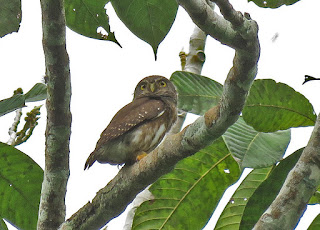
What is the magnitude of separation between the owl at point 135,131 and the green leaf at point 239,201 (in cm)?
65

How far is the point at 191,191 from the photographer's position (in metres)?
4.55

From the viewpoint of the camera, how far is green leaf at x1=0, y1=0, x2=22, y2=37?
151 inches

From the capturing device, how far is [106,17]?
155 inches

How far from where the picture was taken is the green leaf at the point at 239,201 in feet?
14.9

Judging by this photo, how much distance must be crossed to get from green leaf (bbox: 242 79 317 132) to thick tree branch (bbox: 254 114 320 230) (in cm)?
71

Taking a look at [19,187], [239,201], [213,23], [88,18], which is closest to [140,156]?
[239,201]

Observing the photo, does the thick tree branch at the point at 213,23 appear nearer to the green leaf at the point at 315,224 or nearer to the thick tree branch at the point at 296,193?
the thick tree branch at the point at 296,193

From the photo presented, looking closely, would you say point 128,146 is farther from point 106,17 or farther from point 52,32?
point 52,32

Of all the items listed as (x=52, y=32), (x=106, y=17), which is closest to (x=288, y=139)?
(x=106, y=17)

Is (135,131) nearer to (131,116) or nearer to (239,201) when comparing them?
(131,116)

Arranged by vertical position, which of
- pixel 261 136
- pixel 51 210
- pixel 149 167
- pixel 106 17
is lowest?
pixel 51 210

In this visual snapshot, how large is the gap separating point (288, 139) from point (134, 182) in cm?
114

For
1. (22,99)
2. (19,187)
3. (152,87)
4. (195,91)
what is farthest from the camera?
(152,87)

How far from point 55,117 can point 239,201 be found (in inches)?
58.7
